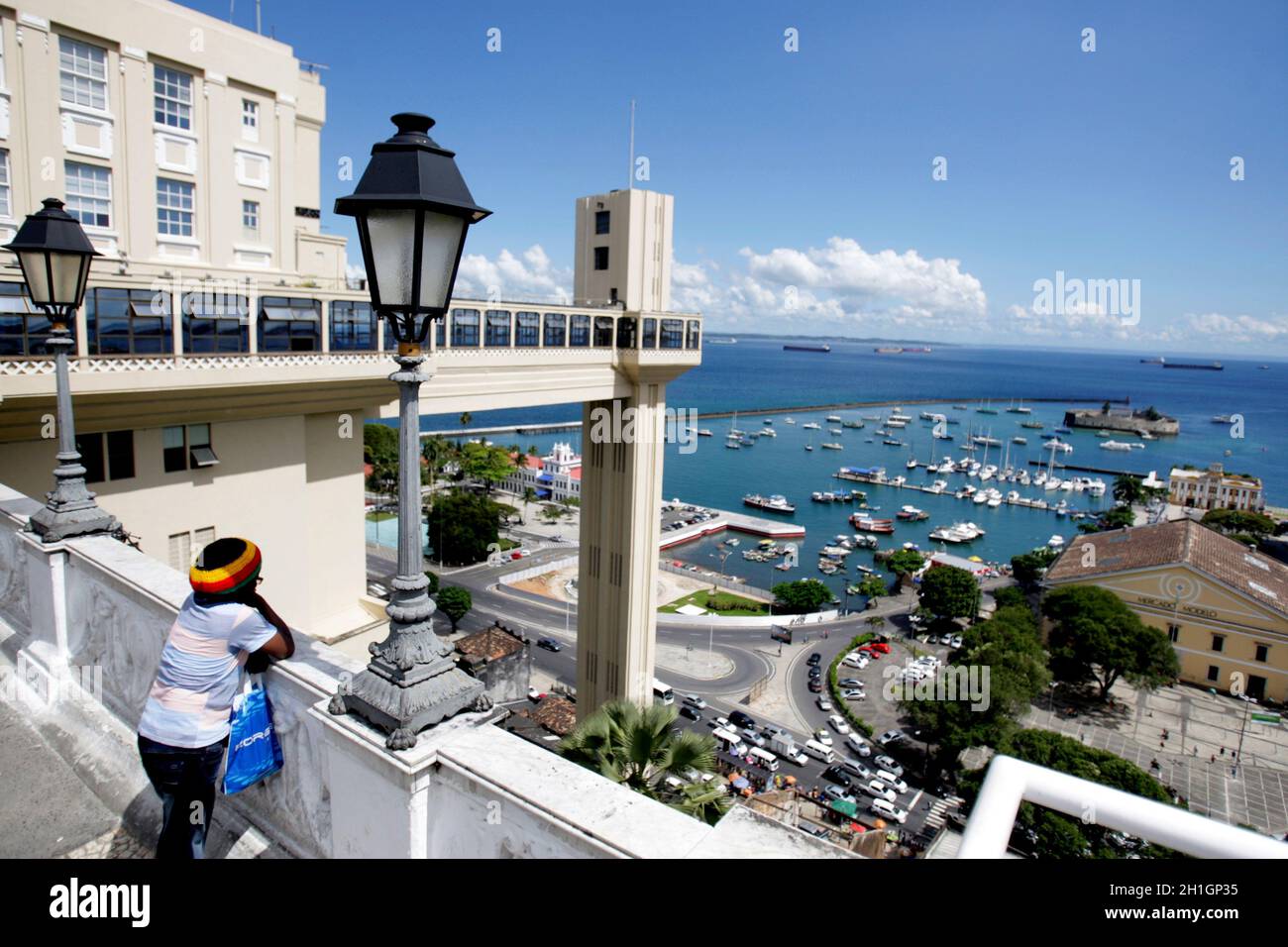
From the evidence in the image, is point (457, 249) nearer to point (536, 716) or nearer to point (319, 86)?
point (319, 86)

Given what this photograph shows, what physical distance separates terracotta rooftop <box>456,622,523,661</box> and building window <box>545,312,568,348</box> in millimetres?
21790

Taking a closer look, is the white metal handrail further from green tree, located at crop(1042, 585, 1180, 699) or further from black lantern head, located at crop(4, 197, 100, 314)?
green tree, located at crop(1042, 585, 1180, 699)

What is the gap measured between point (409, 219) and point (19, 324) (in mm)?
9370

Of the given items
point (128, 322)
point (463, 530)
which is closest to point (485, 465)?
point (463, 530)

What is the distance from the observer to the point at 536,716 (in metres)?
32.4

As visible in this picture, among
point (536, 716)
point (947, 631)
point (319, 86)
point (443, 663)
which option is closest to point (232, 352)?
point (319, 86)

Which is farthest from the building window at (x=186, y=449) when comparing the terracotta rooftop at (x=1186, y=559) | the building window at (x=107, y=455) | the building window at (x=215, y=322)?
the terracotta rooftop at (x=1186, y=559)

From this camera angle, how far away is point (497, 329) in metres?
18.2

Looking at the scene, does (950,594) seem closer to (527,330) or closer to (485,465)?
(527,330)

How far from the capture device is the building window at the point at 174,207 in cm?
1277

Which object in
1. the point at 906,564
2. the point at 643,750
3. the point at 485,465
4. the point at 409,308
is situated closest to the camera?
the point at 409,308

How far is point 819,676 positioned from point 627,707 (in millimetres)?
38987

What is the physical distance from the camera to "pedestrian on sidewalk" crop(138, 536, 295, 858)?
3.81 meters

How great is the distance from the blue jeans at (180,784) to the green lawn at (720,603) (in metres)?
52.7
